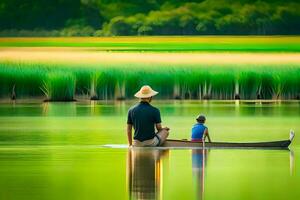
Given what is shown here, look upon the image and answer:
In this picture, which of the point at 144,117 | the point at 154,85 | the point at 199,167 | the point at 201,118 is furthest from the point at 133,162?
the point at 154,85

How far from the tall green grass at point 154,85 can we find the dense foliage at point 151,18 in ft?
105

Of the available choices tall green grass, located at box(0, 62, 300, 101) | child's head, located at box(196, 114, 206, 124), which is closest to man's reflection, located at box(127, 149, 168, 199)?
child's head, located at box(196, 114, 206, 124)

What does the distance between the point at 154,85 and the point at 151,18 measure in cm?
3570

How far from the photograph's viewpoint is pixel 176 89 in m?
29.4

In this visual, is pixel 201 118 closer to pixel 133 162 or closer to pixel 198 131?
pixel 198 131

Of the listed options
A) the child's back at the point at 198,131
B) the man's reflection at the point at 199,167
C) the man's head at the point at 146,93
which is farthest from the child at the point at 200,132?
the man's head at the point at 146,93

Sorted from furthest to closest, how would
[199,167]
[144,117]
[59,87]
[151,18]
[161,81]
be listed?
1. [151,18]
2. [161,81]
3. [59,87]
4. [144,117]
5. [199,167]

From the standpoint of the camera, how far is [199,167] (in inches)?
504

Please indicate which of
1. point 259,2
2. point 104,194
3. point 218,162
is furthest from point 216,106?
point 259,2

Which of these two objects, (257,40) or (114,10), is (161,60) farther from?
(114,10)

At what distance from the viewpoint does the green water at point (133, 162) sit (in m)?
10.6

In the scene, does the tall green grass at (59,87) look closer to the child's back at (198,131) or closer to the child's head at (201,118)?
the child's back at (198,131)

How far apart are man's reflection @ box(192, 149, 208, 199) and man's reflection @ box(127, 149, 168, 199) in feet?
1.08

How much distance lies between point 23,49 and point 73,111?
2942 centimetres
